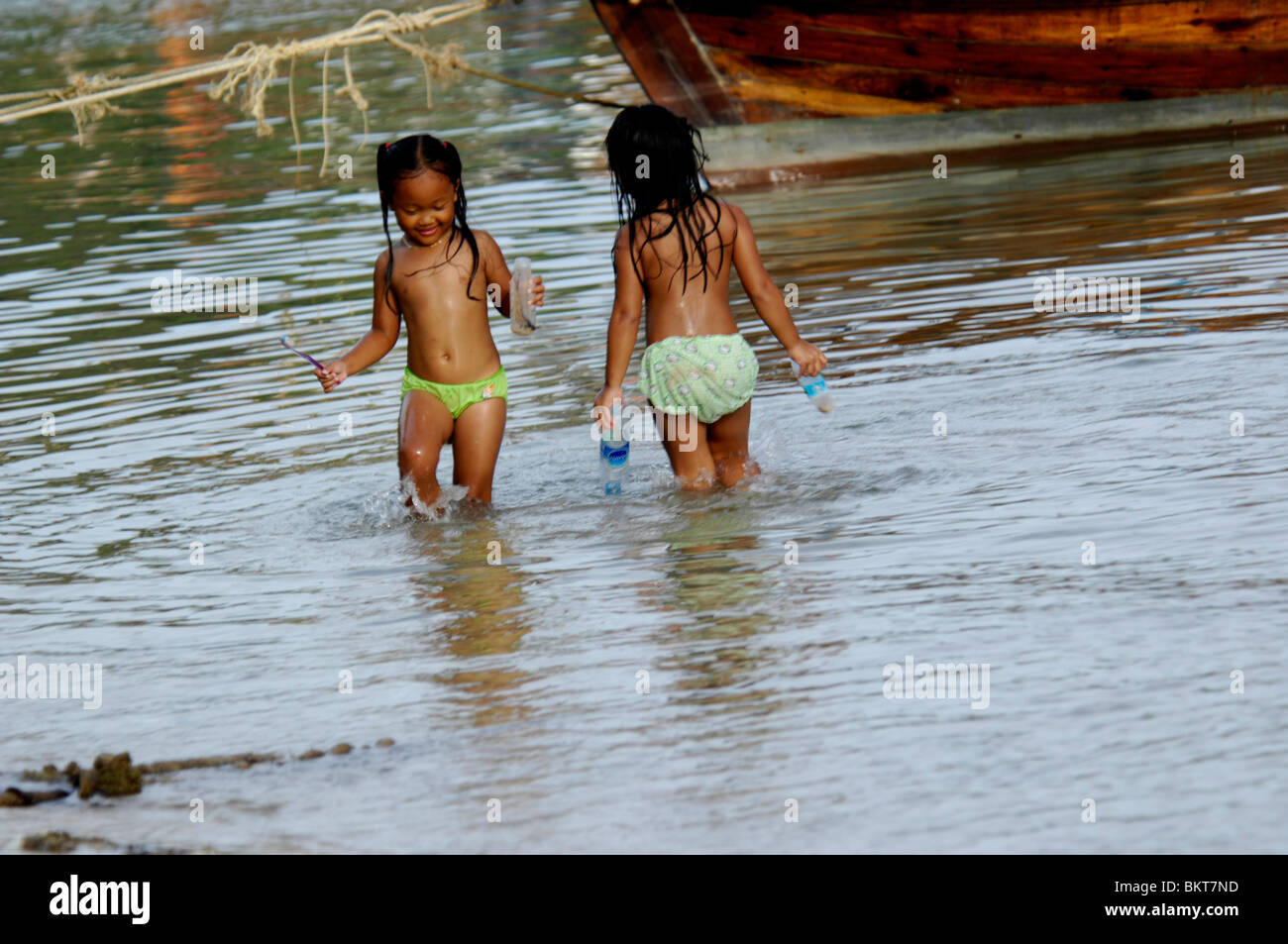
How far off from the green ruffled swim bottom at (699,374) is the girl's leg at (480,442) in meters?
0.60

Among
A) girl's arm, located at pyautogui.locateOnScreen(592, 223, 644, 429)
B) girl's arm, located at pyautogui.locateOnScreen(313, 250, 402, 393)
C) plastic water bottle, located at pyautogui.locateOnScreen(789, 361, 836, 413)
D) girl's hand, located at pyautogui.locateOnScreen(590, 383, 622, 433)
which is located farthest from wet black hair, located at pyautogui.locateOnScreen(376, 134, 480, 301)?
plastic water bottle, located at pyautogui.locateOnScreen(789, 361, 836, 413)

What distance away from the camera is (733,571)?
5.04 metres

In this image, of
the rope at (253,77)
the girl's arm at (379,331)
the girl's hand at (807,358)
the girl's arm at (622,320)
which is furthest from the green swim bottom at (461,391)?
the rope at (253,77)

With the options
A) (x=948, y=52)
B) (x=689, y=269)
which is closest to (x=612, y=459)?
(x=689, y=269)

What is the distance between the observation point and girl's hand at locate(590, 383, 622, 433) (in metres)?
5.66

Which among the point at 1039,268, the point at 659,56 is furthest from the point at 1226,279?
the point at 659,56

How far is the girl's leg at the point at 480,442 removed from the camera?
6109 millimetres

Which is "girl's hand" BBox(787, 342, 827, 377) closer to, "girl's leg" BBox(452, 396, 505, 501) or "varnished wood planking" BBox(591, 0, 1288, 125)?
"girl's leg" BBox(452, 396, 505, 501)

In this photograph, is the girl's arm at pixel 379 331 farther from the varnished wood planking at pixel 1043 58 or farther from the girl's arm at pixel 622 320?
the varnished wood planking at pixel 1043 58

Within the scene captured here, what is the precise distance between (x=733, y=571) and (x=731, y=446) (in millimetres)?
1156

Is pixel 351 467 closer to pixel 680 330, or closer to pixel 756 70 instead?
pixel 680 330

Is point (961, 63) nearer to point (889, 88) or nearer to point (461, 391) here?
point (889, 88)

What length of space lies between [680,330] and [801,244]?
5047 mm
